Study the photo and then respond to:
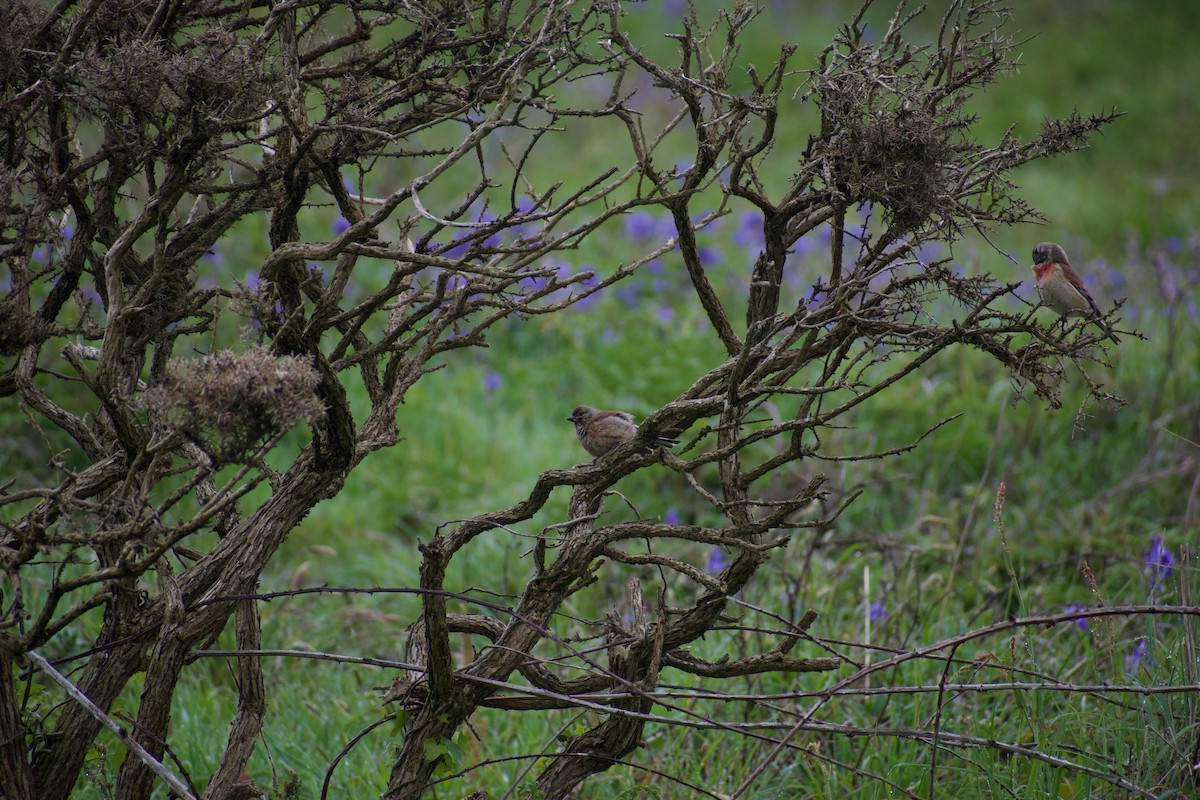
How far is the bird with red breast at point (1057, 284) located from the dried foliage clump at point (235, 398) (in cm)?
192

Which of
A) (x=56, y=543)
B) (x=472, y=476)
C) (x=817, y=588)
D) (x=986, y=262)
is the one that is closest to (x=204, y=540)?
(x=472, y=476)

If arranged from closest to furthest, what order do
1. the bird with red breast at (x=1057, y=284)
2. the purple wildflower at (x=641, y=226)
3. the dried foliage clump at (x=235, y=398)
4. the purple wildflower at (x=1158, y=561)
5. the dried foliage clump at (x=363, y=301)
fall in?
the dried foliage clump at (x=235, y=398) → the dried foliage clump at (x=363, y=301) → the bird with red breast at (x=1057, y=284) → the purple wildflower at (x=1158, y=561) → the purple wildflower at (x=641, y=226)

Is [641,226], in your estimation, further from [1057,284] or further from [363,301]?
[363,301]

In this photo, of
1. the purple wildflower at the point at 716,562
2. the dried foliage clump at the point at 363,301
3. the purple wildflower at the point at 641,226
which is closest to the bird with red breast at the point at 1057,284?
the dried foliage clump at the point at 363,301

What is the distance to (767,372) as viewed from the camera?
7.10 feet

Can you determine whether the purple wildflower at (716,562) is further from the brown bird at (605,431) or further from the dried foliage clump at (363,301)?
the dried foliage clump at (363,301)

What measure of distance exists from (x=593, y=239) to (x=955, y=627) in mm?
5400

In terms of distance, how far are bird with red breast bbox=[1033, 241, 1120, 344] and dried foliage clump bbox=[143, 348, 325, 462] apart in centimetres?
192

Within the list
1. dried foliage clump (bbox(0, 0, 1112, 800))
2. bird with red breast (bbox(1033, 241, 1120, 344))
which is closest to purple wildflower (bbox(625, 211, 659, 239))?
bird with red breast (bbox(1033, 241, 1120, 344))

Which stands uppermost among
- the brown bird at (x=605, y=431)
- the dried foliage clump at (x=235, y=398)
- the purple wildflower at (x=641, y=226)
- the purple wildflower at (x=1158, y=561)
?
the purple wildflower at (x=641, y=226)

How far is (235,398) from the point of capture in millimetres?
1673

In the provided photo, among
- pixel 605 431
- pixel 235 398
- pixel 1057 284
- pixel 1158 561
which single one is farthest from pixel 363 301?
pixel 1158 561

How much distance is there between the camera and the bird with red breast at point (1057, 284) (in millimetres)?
2779

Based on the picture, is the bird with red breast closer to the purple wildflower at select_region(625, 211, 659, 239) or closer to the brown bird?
the brown bird
